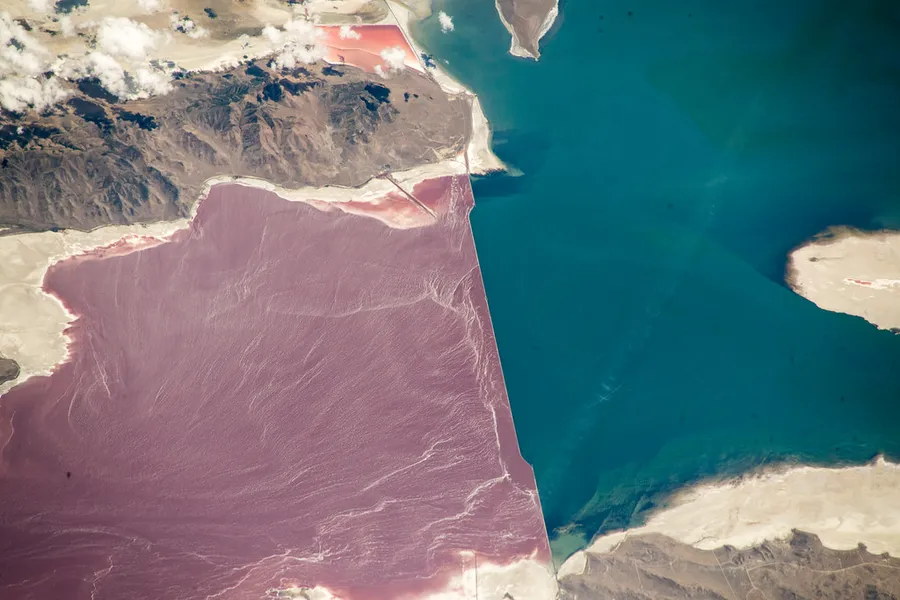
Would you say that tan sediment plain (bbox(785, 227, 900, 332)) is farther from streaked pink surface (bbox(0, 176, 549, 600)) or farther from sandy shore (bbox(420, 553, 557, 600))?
sandy shore (bbox(420, 553, 557, 600))

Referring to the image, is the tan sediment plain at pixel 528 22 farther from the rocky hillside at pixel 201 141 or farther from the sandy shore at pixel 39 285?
the sandy shore at pixel 39 285

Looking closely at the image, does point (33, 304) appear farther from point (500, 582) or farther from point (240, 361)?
point (500, 582)

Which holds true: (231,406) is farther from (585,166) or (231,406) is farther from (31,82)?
(585,166)

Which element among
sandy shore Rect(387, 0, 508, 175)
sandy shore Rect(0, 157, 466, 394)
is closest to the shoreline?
sandy shore Rect(0, 157, 466, 394)

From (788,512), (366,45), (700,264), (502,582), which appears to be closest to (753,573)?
(788,512)

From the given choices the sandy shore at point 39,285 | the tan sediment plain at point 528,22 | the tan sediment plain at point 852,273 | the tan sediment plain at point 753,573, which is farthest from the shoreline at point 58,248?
the tan sediment plain at point 753,573

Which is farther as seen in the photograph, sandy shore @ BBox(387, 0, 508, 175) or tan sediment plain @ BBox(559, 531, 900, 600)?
sandy shore @ BBox(387, 0, 508, 175)
